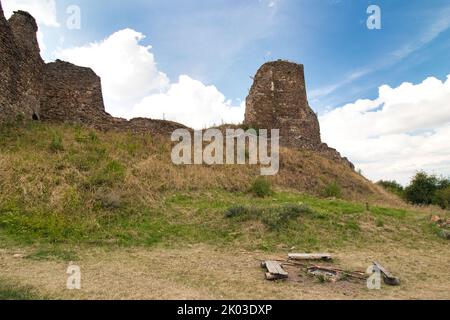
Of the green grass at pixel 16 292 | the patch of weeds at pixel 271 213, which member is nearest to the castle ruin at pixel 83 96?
the patch of weeds at pixel 271 213

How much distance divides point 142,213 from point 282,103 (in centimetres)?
1576

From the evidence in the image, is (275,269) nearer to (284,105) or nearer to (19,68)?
(19,68)

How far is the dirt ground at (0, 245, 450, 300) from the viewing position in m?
4.83

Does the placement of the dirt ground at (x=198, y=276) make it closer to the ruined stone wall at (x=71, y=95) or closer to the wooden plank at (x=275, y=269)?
the wooden plank at (x=275, y=269)

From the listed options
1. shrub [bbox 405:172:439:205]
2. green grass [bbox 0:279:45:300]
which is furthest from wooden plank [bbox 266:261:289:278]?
shrub [bbox 405:172:439:205]

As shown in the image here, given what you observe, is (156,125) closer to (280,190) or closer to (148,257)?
(280,190)

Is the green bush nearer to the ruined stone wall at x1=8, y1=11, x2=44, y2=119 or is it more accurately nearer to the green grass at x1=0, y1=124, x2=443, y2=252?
the green grass at x1=0, y1=124, x2=443, y2=252

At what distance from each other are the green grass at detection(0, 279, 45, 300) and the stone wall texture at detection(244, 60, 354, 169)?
18284mm

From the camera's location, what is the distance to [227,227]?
915cm

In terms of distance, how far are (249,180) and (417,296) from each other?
382 inches

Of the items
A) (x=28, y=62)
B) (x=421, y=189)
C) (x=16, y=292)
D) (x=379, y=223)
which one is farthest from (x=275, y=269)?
(x=421, y=189)

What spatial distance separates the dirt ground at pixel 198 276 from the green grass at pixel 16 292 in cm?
14
